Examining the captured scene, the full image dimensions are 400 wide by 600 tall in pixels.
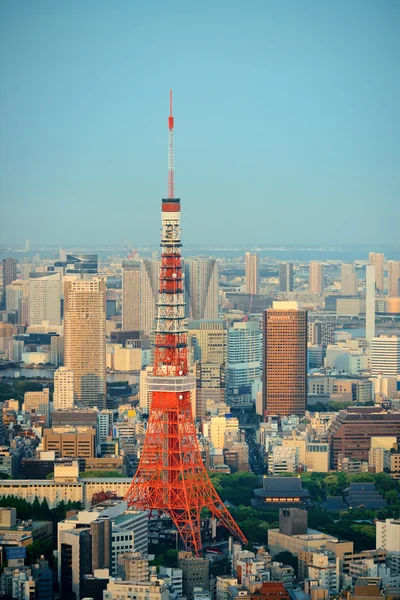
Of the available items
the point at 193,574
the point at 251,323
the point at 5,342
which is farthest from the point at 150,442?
the point at 5,342

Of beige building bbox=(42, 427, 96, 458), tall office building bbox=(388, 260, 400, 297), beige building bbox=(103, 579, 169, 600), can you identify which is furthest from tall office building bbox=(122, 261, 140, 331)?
beige building bbox=(103, 579, 169, 600)

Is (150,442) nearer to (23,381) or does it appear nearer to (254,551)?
(254,551)

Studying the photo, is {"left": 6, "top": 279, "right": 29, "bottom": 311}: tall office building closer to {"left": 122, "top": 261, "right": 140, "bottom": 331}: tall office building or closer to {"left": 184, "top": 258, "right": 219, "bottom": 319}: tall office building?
{"left": 122, "top": 261, "right": 140, "bottom": 331}: tall office building

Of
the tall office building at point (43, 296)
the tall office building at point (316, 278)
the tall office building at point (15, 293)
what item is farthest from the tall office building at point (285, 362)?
the tall office building at point (316, 278)

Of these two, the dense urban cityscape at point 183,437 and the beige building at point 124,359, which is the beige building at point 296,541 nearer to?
the dense urban cityscape at point 183,437

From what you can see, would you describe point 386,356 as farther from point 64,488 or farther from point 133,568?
point 133,568

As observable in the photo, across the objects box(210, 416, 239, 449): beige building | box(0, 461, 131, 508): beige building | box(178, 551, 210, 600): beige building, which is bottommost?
box(178, 551, 210, 600): beige building
